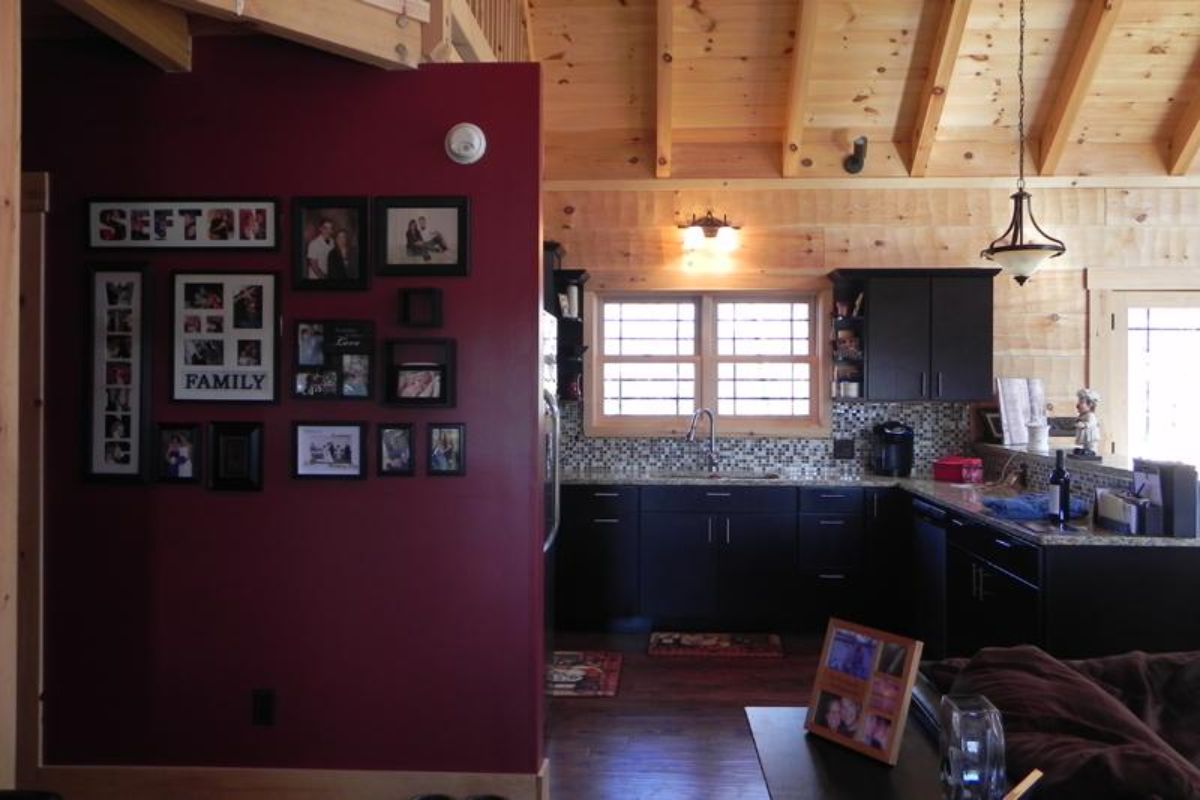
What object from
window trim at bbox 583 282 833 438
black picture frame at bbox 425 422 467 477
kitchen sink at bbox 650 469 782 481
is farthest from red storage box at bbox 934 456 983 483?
black picture frame at bbox 425 422 467 477

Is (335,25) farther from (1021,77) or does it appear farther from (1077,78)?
(1077,78)

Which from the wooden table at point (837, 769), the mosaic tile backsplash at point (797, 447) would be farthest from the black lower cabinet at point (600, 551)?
the wooden table at point (837, 769)

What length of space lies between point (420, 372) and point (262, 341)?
0.59 m

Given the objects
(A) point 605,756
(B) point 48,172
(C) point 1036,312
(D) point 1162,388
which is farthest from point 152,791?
(D) point 1162,388

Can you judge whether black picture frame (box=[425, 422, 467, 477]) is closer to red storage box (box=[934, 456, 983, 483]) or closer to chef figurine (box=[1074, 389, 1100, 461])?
chef figurine (box=[1074, 389, 1100, 461])

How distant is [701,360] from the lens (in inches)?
224

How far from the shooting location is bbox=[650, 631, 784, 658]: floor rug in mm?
4574

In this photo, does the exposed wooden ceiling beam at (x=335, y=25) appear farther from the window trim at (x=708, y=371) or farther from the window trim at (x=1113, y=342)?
the window trim at (x=1113, y=342)

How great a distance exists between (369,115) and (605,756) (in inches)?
106

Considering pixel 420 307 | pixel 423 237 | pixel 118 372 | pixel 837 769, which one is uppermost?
pixel 423 237

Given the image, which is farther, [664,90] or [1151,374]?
[1151,374]

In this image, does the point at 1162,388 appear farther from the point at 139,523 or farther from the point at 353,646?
the point at 139,523

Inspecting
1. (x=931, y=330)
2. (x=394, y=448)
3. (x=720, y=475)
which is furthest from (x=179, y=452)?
(x=931, y=330)

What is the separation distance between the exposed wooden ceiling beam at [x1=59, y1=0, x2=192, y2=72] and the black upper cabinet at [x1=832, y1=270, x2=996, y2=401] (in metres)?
4.06
